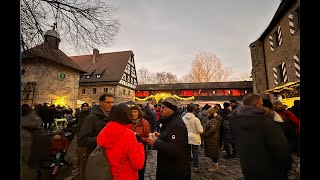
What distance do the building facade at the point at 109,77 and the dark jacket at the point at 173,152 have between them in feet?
86.0

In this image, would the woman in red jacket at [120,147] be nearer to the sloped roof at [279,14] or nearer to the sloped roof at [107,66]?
the sloped roof at [279,14]

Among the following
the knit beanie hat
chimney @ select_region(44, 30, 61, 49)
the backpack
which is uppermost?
chimney @ select_region(44, 30, 61, 49)

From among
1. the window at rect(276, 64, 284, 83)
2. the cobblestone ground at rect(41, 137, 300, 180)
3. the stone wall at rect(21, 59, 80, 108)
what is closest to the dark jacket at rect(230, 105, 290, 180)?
the cobblestone ground at rect(41, 137, 300, 180)

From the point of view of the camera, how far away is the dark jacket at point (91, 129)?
2.99m

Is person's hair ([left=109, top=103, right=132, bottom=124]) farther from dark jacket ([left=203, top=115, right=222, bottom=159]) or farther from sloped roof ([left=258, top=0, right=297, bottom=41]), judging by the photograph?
sloped roof ([left=258, top=0, right=297, bottom=41])

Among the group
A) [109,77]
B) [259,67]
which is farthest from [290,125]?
[109,77]

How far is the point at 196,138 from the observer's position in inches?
177

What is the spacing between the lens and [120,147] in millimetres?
1820

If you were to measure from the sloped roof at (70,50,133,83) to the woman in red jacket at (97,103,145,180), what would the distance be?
27.4 m

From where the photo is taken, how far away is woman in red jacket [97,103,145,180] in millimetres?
1828

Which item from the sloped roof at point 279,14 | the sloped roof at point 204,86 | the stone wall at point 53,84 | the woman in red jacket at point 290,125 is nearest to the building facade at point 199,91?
the sloped roof at point 204,86

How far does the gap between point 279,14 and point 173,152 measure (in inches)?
579
